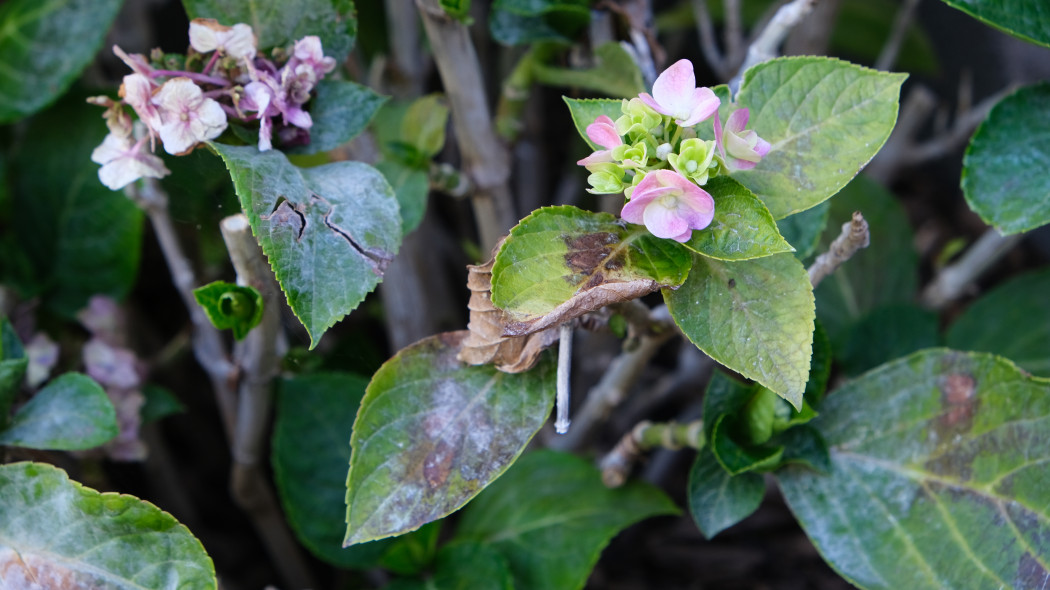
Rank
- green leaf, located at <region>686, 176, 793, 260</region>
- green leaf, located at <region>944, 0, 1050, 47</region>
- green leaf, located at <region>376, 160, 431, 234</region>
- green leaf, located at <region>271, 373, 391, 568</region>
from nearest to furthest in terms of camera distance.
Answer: green leaf, located at <region>686, 176, 793, 260</region>
green leaf, located at <region>944, 0, 1050, 47</region>
green leaf, located at <region>376, 160, 431, 234</region>
green leaf, located at <region>271, 373, 391, 568</region>

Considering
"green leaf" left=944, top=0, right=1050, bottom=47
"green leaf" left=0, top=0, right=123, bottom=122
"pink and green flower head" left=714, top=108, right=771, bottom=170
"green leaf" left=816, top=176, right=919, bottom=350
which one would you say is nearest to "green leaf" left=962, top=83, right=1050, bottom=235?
"green leaf" left=944, top=0, right=1050, bottom=47

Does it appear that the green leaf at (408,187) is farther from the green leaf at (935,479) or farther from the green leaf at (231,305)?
the green leaf at (935,479)

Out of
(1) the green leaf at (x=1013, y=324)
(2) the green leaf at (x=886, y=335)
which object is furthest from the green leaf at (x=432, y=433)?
(1) the green leaf at (x=1013, y=324)

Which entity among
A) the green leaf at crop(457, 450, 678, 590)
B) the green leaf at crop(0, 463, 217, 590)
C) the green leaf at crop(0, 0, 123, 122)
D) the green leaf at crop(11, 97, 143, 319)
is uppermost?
the green leaf at crop(0, 0, 123, 122)

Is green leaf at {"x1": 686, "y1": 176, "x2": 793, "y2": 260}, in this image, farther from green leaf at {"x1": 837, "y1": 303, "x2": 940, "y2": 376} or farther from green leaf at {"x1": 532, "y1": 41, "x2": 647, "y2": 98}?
green leaf at {"x1": 837, "y1": 303, "x2": 940, "y2": 376}

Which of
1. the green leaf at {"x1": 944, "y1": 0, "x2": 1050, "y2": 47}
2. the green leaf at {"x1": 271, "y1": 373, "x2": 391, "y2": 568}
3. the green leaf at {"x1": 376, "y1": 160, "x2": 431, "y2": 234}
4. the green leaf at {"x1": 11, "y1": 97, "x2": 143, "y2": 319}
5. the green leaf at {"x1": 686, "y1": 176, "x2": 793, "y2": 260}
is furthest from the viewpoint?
the green leaf at {"x1": 11, "y1": 97, "x2": 143, "y2": 319}

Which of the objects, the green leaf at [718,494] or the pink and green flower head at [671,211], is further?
the green leaf at [718,494]

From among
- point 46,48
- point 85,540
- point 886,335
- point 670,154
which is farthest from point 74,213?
point 886,335
